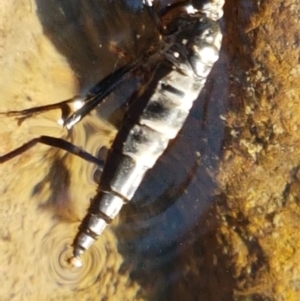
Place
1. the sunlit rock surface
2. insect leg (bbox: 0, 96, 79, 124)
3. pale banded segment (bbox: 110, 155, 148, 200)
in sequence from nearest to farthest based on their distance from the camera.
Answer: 1. the sunlit rock surface
2. pale banded segment (bbox: 110, 155, 148, 200)
3. insect leg (bbox: 0, 96, 79, 124)

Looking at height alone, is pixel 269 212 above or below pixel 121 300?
above

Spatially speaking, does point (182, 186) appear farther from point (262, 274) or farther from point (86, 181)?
point (262, 274)

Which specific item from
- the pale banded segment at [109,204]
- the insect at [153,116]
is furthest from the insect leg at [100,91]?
the pale banded segment at [109,204]

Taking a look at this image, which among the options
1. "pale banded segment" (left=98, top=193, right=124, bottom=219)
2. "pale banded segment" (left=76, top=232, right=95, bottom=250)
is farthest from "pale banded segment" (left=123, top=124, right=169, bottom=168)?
"pale banded segment" (left=76, top=232, right=95, bottom=250)

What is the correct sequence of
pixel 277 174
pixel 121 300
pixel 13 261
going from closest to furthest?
pixel 277 174 → pixel 13 261 → pixel 121 300

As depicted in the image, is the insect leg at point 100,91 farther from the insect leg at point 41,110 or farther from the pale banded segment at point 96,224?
the pale banded segment at point 96,224

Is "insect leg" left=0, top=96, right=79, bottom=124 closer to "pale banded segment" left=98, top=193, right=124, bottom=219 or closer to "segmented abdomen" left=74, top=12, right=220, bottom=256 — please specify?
"segmented abdomen" left=74, top=12, right=220, bottom=256

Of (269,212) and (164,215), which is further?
(164,215)

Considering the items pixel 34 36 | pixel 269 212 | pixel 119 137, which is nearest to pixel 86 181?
pixel 119 137
